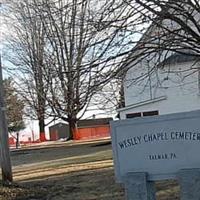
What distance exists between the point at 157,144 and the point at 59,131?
70276 mm

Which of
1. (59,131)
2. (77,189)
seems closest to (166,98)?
(77,189)

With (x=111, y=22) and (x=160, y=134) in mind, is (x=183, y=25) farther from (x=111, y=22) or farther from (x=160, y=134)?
(x=160, y=134)

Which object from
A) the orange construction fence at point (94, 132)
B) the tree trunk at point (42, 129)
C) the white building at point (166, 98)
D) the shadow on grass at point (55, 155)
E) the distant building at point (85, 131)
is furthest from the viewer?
the orange construction fence at point (94, 132)

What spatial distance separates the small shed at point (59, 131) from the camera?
237 ft

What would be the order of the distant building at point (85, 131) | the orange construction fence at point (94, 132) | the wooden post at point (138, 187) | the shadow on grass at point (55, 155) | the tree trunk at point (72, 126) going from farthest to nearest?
1. the orange construction fence at point (94, 132)
2. the distant building at point (85, 131)
3. the tree trunk at point (72, 126)
4. the shadow on grass at point (55, 155)
5. the wooden post at point (138, 187)

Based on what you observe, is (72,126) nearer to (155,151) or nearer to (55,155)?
(55,155)

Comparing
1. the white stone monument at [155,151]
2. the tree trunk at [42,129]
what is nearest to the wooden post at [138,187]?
the white stone monument at [155,151]

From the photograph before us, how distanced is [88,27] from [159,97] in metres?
24.6

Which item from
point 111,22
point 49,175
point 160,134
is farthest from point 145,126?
point 49,175

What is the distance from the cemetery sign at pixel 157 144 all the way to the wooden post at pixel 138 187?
0.29ft

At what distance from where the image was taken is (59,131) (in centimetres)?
7800

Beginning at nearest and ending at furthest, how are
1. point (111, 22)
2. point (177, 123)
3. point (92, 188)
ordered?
point (177, 123) < point (111, 22) < point (92, 188)

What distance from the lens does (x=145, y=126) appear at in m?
8.15

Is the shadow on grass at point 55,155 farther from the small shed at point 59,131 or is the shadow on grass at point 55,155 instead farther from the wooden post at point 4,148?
the small shed at point 59,131
